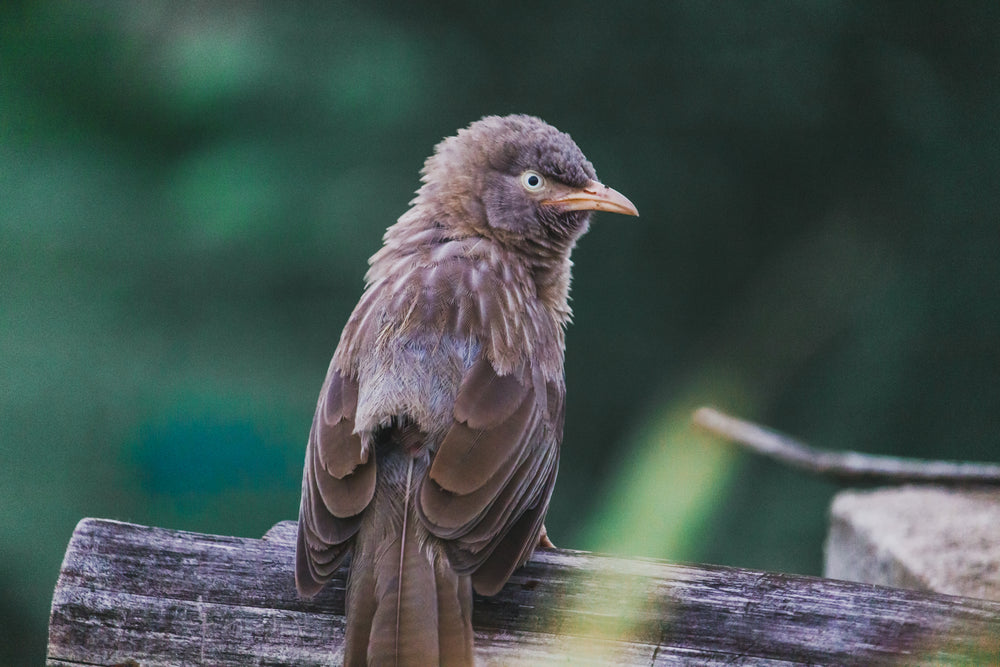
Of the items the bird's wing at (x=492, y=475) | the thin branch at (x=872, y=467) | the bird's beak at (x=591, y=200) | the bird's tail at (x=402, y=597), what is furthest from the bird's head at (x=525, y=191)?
the thin branch at (x=872, y=467)

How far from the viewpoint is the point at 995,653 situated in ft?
6.90

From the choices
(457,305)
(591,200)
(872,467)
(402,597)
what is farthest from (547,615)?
(872,467)

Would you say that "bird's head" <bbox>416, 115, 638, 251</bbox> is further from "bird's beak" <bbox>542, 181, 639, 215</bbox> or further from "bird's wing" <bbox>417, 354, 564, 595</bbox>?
"bird's wing" <bbox>417, 354, 564, 595</bbox>

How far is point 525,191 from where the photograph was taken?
3.40m

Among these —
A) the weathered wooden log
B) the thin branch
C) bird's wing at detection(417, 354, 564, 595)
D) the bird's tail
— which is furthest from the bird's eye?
the thin branch

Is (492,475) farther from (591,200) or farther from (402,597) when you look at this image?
(591,200)

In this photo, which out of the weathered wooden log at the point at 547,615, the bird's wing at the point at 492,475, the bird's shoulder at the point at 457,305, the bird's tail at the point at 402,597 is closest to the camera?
the bird's tail at the point at 402,597

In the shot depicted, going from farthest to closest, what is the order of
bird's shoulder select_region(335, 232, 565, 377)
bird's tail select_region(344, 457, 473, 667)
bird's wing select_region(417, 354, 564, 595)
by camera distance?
1. bird's shoulder select_region(335, 232, 565, 377)
2. bird's wing select_region(417, 354, 564, 595)
3. bird's tail select_region(344, 457, 473, 667)

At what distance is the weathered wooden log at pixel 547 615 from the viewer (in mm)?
2141

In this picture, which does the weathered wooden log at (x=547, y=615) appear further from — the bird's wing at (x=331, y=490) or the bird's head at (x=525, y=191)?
the bird's head at (x=525, y=191)

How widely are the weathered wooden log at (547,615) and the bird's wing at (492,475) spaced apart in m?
0.10

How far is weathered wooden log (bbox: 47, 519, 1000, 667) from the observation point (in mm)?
2141

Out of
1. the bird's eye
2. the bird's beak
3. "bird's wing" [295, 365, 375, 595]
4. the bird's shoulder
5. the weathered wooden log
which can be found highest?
the bird's eye

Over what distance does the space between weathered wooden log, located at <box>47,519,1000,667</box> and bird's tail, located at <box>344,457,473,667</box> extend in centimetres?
10
